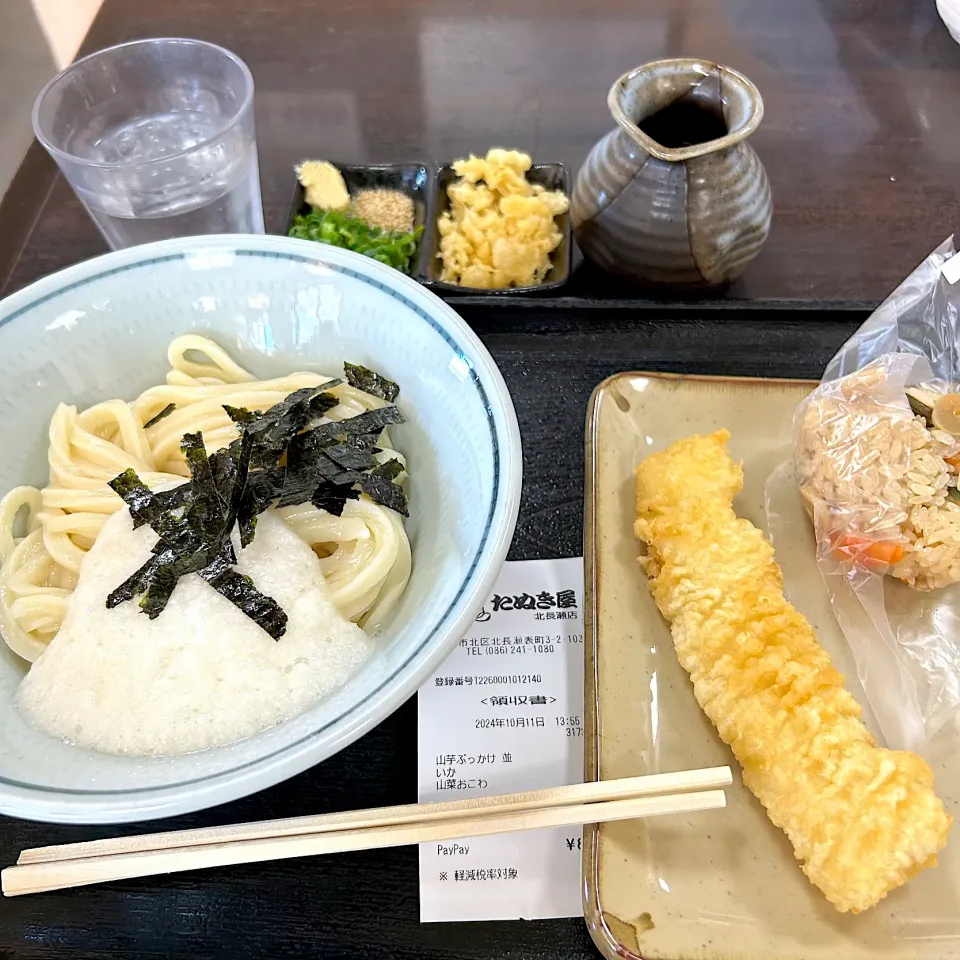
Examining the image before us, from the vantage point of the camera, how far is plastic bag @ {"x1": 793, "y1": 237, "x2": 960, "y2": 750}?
135 centimetres

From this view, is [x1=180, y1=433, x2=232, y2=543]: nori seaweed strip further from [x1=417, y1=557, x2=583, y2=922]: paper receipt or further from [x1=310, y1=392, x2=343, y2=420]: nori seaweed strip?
[x1=417, y1=557, x2=583, y2=922]: paper receipt

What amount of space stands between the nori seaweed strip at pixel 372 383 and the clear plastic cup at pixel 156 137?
79 cm

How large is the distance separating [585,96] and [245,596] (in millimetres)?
2189

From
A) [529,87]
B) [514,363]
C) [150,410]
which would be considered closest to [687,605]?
[514,363]

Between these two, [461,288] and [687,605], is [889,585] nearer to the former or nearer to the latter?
[687,605]

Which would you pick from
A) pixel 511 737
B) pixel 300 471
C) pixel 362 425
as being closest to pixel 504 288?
pixel 362 425

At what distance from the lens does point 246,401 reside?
1.36 m

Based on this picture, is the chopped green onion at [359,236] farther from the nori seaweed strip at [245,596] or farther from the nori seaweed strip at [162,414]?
the nori seaweed strip at [245,596]

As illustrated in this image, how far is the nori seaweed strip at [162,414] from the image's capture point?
1.38 m

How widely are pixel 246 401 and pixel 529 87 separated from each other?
5.93 feet

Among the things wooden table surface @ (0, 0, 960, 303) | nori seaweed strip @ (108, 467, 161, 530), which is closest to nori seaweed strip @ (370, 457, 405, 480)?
nori seaweed strip @ (108, 467, 161, 530)

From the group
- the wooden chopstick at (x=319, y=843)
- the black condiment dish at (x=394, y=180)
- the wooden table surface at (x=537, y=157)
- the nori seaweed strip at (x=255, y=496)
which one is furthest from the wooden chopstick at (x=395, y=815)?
the black condiment dish at (x=394, y=180)

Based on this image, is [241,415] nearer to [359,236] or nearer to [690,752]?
[359,236]

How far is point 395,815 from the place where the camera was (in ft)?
3.56
